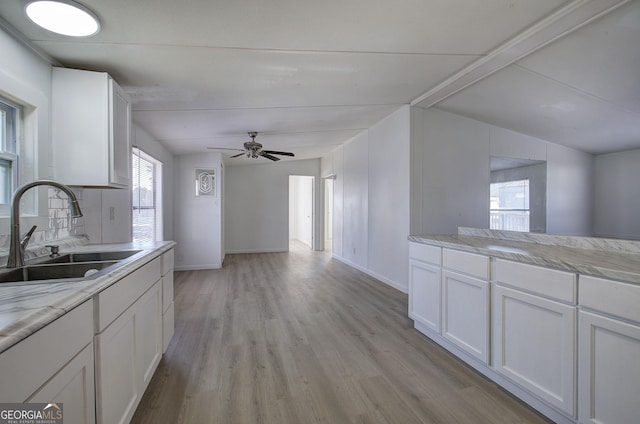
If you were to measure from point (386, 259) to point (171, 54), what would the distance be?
11.9 ft

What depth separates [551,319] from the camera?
1475mm

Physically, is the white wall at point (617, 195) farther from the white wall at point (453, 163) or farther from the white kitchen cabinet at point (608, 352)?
the white kitchen cabinet at point (608, 352)

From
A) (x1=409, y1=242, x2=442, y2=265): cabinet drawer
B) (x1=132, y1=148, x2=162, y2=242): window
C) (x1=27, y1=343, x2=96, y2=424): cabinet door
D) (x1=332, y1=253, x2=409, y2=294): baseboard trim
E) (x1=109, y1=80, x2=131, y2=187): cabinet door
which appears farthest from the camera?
(x1=332, y1=253, x2=409, y2=294): baseboard trim

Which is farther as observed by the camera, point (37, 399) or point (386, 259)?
point (386, 259)

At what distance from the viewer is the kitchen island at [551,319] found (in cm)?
123

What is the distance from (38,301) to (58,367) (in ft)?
0.67

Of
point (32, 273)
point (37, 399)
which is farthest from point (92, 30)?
point (37, 399)

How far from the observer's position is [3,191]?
159cm

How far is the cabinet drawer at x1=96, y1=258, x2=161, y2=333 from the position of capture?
1.12 metres

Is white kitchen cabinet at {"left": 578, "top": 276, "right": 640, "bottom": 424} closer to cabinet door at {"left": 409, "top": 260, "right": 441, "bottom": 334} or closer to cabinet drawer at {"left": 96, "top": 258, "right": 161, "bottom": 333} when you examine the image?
cabinet door at {"left": 409, "top": 260, "right": 441, "bottom": 334}

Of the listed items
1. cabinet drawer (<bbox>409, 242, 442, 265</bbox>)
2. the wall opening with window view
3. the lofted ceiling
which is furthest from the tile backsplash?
the wall opening with window view

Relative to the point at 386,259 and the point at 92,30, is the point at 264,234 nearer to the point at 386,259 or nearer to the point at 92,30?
the point at 386,259

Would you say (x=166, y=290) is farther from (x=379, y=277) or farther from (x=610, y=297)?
(x=379, y=277)

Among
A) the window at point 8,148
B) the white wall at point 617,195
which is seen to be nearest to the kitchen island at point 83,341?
the window at point 8,148
